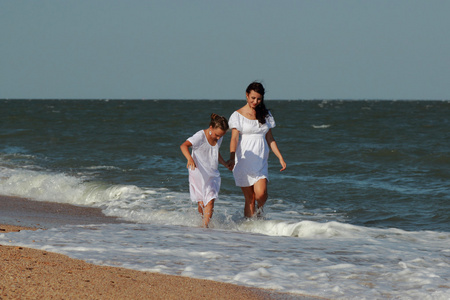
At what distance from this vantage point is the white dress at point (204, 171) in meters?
6.98

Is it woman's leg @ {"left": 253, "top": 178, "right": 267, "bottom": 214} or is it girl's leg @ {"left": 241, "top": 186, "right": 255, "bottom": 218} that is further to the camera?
girl's leg @ {"left": 241, "top": 186, "right": 255, "bottom": 218}

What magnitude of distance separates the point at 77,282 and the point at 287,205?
227 inches

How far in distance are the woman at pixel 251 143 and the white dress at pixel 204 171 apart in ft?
0.77

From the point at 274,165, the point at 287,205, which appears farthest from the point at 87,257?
the point at 274,165

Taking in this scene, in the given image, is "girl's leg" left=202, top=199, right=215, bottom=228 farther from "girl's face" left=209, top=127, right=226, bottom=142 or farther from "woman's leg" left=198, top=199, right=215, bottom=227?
"girl's face" left=209, top=127, right=226, bottom=142

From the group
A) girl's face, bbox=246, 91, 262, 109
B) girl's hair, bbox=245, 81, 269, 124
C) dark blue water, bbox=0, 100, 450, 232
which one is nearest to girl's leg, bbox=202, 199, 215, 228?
girl's hair, bbox=245, 81, 269, 124

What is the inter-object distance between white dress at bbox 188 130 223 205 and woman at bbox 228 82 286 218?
235mm

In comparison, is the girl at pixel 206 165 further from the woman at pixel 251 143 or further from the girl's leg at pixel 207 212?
the woman at pixel 251 143

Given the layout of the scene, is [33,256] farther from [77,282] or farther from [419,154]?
[419,154]

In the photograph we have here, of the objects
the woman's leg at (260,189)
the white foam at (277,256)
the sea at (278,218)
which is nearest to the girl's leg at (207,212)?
the sea at (278,218)

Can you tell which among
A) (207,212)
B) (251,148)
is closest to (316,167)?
(251,148)

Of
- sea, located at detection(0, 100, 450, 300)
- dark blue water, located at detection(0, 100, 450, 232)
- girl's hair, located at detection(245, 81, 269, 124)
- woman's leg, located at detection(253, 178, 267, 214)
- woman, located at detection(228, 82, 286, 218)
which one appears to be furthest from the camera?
dark blue water, located at detection(0, 100, 450, 232)

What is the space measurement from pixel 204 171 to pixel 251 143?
669 mm

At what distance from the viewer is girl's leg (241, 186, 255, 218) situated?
7367mm
